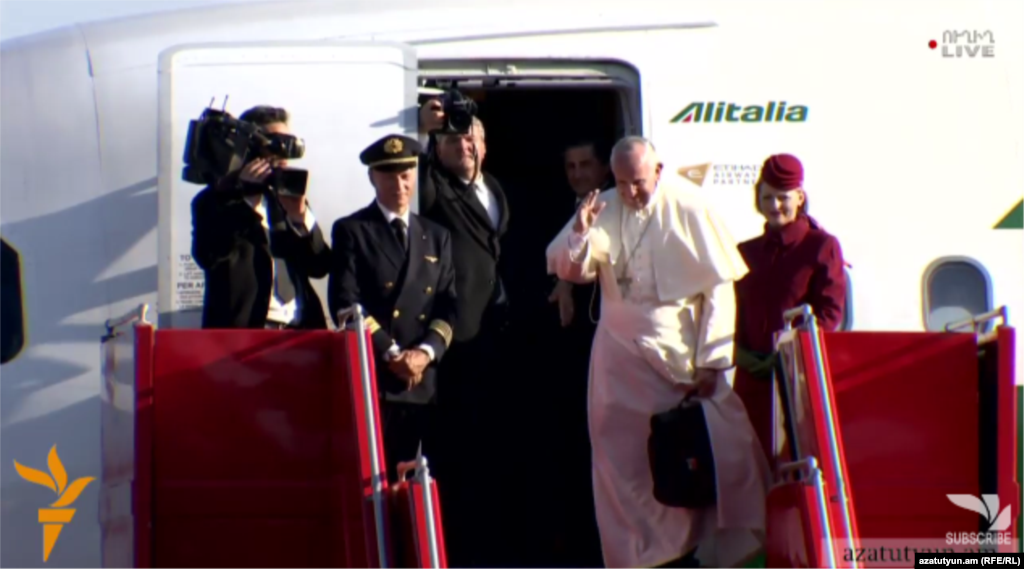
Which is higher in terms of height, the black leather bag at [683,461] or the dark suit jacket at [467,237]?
the dark suit jacket at [467,237]

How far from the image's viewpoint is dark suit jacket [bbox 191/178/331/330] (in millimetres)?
6379

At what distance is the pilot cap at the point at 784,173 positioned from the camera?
22.0 feet

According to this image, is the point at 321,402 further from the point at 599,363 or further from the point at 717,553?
the point at 717,553

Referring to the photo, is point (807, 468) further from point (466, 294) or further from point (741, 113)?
point (741, 113)

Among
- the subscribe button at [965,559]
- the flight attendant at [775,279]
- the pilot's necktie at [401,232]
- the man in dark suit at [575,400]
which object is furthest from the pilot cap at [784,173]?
the subscribe button at [965,559]

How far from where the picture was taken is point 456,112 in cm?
721

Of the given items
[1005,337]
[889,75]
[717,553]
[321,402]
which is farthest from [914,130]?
[321,402]

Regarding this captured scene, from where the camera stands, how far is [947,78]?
Answer: 755 cm

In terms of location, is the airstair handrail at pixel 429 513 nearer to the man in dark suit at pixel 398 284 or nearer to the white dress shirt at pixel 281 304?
the man in dark suit at pixel 398 284

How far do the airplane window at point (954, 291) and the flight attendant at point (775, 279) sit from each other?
0.75m

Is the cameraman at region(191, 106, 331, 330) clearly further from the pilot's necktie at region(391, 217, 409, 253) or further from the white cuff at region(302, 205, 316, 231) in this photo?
the pilot's necktie at region(391, 217, 409, 253)

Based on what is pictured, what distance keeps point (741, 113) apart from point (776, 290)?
3.56 feet

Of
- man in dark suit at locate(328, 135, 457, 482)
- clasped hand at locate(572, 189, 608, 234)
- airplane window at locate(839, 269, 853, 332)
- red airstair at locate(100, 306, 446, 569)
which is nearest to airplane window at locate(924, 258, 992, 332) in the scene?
airplane window at locate(839, 269, 853, 332)

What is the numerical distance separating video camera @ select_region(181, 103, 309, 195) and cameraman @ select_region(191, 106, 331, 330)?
0.03 metres
